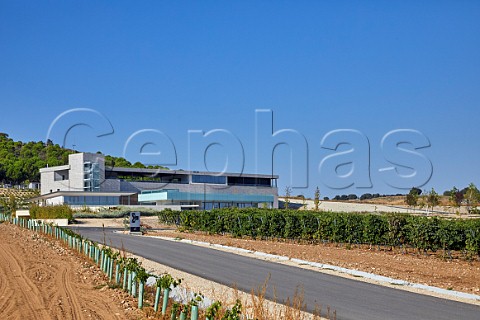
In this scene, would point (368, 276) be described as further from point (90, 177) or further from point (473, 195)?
point (90, 177)

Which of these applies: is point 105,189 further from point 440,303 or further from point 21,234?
point 440,303

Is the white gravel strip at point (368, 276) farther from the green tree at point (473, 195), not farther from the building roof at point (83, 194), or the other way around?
the green tree at point (473, 195)

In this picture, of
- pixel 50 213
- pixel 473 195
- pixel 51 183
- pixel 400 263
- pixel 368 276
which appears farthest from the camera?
pixel 51 183

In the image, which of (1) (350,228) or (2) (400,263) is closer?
(2) (400,263)

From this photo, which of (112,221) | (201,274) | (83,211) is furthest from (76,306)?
(83,211)

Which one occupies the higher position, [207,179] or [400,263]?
[207,179]

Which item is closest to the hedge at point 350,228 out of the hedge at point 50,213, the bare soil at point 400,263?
the bare soil at point 400,263

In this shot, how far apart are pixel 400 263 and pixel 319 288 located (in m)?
7.53

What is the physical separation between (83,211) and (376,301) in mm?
50573

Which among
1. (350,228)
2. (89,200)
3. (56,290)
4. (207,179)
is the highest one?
(207,179)

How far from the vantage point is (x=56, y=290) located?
565 inches

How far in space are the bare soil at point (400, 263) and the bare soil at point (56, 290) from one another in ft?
28.5

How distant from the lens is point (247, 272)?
18109 millimetres

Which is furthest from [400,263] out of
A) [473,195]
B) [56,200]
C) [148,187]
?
[148,187]
